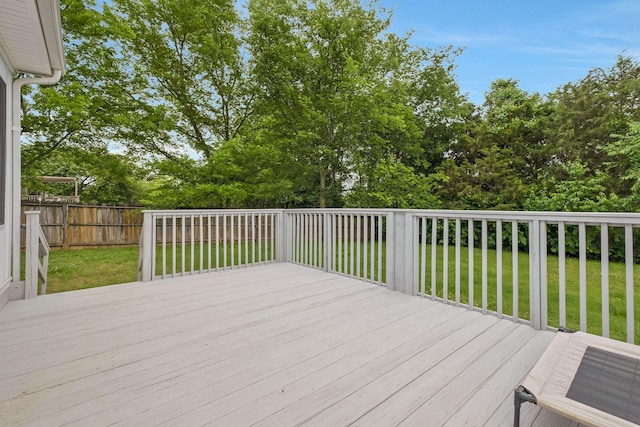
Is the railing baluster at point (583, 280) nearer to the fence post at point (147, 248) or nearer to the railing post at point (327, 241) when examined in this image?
the railing post at point (327, 241)

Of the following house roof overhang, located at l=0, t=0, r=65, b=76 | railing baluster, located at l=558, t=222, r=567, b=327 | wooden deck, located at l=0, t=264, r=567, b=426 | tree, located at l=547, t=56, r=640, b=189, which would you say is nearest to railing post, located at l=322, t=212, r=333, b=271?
wooden deck, located at l=0, t=264, r=567, b=426

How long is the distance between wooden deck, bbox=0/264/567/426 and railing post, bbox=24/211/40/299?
0.15m

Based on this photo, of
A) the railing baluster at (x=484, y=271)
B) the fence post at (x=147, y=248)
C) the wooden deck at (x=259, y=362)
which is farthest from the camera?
the fence post at (x=147, y=248)

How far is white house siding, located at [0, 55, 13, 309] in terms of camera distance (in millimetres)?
2879

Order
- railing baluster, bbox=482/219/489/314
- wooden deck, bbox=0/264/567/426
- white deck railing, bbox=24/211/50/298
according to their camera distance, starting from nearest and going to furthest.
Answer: wooden deck, bbox=0/264/567/426 < railing baluster, bbox=482/219/489/314 < white deck railing, bbox=24/211/50/298

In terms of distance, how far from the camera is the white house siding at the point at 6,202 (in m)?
2.88

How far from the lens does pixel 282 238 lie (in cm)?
525

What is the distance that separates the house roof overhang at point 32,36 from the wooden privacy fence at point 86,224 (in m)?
5.55

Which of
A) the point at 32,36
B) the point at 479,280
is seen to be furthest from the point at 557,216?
the point at 32,36

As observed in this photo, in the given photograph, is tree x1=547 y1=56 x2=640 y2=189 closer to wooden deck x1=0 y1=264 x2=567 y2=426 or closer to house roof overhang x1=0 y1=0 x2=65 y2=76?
wooden deck x1=0 y1=264 x2=567 y2=426

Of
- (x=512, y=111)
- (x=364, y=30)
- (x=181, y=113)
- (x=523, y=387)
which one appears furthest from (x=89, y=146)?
(x=512, y=111)

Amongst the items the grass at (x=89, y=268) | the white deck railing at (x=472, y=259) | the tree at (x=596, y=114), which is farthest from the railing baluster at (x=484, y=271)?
the tree at (x=596, y=114)

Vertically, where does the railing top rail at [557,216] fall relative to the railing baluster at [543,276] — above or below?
above

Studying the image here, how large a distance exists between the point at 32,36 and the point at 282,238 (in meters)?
3.77
